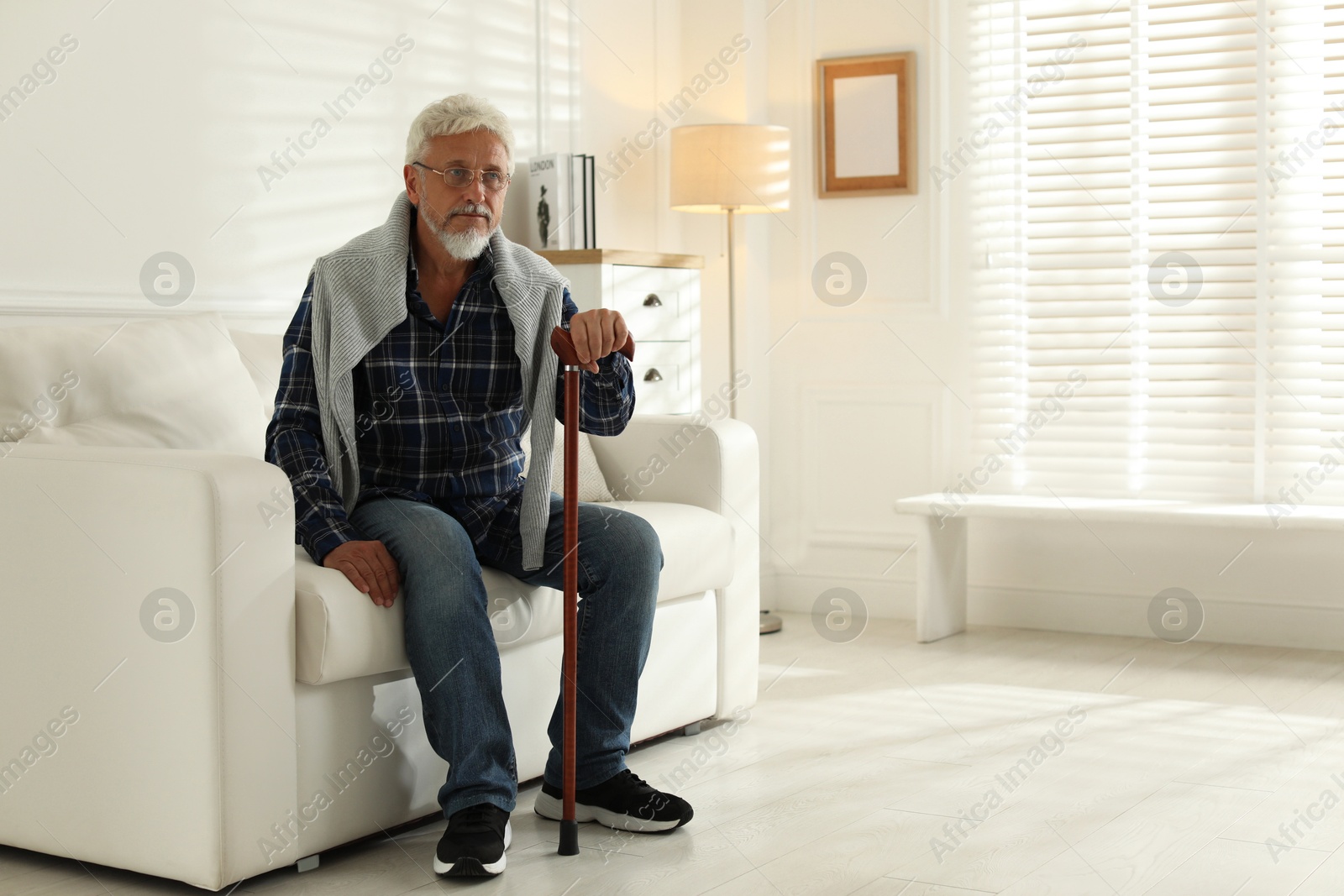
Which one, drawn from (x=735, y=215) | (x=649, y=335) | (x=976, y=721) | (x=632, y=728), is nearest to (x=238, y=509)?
(x=632, y=728)

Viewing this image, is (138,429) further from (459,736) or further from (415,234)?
(459,736)

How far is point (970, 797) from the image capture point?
7.95 ft

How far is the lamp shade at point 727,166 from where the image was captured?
12.9 feet

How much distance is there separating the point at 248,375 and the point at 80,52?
0.70m

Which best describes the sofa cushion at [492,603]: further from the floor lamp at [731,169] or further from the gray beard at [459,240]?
the floor lamp at [731,169]

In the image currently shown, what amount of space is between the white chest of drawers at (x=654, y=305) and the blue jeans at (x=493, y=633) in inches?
47.9

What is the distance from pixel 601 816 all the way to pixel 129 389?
1025 millimetres

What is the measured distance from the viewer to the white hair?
90.7 inches

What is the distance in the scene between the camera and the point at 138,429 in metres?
2.26

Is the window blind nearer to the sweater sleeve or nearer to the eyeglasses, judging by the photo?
the eyeglasses

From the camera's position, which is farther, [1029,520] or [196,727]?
[1029,520]

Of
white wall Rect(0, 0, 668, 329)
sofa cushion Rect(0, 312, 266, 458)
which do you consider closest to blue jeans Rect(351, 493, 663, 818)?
sofa cushion Rect(0, 312, 266, 458)

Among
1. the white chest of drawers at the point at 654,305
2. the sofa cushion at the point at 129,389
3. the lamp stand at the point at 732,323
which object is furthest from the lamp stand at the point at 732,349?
the sofa cushion at the point at 129,389

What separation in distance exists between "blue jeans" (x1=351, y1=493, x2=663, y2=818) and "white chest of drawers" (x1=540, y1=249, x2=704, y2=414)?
122cm
